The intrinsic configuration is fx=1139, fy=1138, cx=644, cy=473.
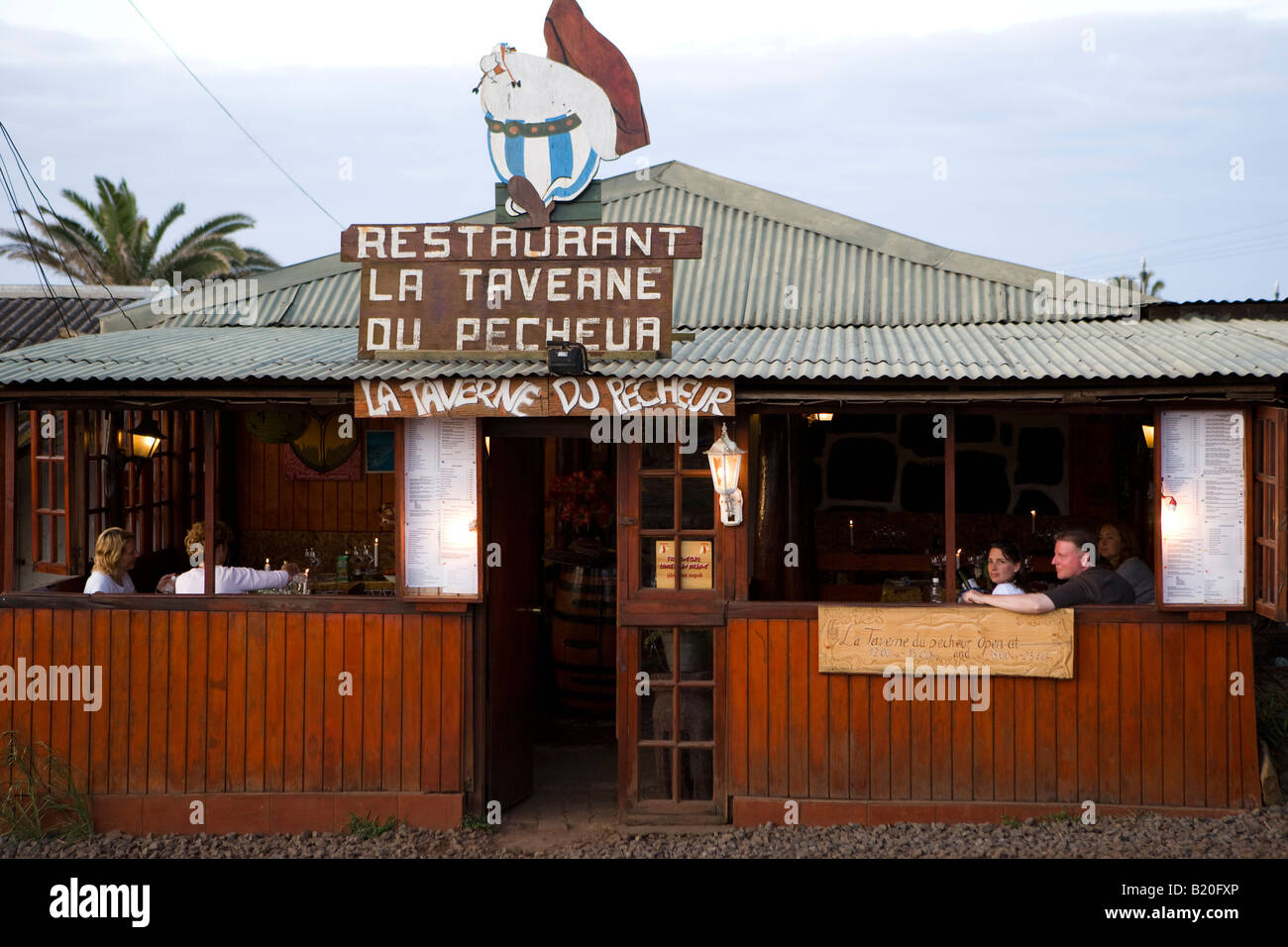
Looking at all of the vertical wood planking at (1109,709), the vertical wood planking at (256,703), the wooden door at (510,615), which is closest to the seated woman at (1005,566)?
the vertical wood planking at (1109,709)

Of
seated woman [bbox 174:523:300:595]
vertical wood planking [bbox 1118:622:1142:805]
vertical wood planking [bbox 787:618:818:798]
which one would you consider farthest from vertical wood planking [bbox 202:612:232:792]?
vertical wood planking [bbox 1118:622:1142:805]

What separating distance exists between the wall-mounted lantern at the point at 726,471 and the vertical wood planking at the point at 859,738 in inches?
55.7

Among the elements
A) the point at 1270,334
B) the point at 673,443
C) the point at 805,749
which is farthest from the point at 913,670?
the point at 1270,334

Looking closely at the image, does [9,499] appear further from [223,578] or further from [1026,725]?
[1026,725]

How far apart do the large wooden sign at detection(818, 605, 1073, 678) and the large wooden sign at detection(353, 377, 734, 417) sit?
5.50 ft

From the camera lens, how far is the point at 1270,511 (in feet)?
23.6

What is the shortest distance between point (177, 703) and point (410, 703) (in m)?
1.59

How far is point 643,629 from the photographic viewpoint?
7852 mm

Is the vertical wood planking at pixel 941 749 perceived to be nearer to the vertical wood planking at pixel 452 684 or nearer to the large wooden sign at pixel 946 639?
the large wooden sign at pixel 946 639

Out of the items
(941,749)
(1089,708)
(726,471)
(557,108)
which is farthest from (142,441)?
(1089,708)

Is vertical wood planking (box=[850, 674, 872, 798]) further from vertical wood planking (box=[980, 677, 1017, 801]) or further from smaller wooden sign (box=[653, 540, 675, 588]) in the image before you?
smaller wooden sign (box=[653, 540, 675, 588])

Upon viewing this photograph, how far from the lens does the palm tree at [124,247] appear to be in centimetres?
2297

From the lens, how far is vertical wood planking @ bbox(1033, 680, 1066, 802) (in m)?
7.56

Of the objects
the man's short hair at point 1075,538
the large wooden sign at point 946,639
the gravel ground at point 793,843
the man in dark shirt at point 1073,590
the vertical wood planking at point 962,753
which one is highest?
the man's short hair at point 1075,538
